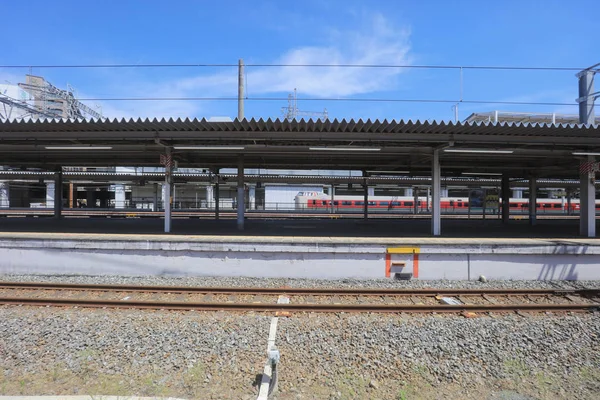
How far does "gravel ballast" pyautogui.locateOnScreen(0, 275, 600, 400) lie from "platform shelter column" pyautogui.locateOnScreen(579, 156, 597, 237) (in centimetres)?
816

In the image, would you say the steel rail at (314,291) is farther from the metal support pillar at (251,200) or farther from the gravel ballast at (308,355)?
the metal support pillar at (251,200)

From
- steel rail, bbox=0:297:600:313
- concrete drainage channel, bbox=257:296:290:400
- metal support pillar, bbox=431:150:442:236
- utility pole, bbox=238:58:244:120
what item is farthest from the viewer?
utility pole, bbox=238:58:244:120

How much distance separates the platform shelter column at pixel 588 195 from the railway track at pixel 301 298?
5913 millimetres

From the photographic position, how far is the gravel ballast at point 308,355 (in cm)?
401

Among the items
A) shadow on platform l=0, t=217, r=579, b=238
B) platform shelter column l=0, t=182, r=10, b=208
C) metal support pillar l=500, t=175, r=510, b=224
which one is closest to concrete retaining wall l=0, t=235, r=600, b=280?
shadow on platform l=0, t=217, r=579, b=238

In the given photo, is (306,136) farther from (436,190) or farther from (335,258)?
(436,190)

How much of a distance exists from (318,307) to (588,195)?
12.3 m

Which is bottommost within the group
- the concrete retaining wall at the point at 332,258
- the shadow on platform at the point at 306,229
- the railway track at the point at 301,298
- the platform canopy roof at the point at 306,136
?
the railway track at the point at 301,298

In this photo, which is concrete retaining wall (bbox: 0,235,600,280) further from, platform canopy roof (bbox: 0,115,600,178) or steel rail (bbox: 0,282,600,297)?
platform canopy roof (bbox: 0,115,600,178)

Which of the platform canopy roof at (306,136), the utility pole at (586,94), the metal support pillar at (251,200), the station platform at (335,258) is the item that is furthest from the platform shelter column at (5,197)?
the utility pole at (586,94)

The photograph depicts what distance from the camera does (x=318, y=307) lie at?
6.77m

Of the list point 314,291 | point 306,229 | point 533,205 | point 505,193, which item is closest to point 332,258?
point 314,291

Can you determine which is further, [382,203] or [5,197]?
[5,197]

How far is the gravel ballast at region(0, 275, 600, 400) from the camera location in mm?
4008
